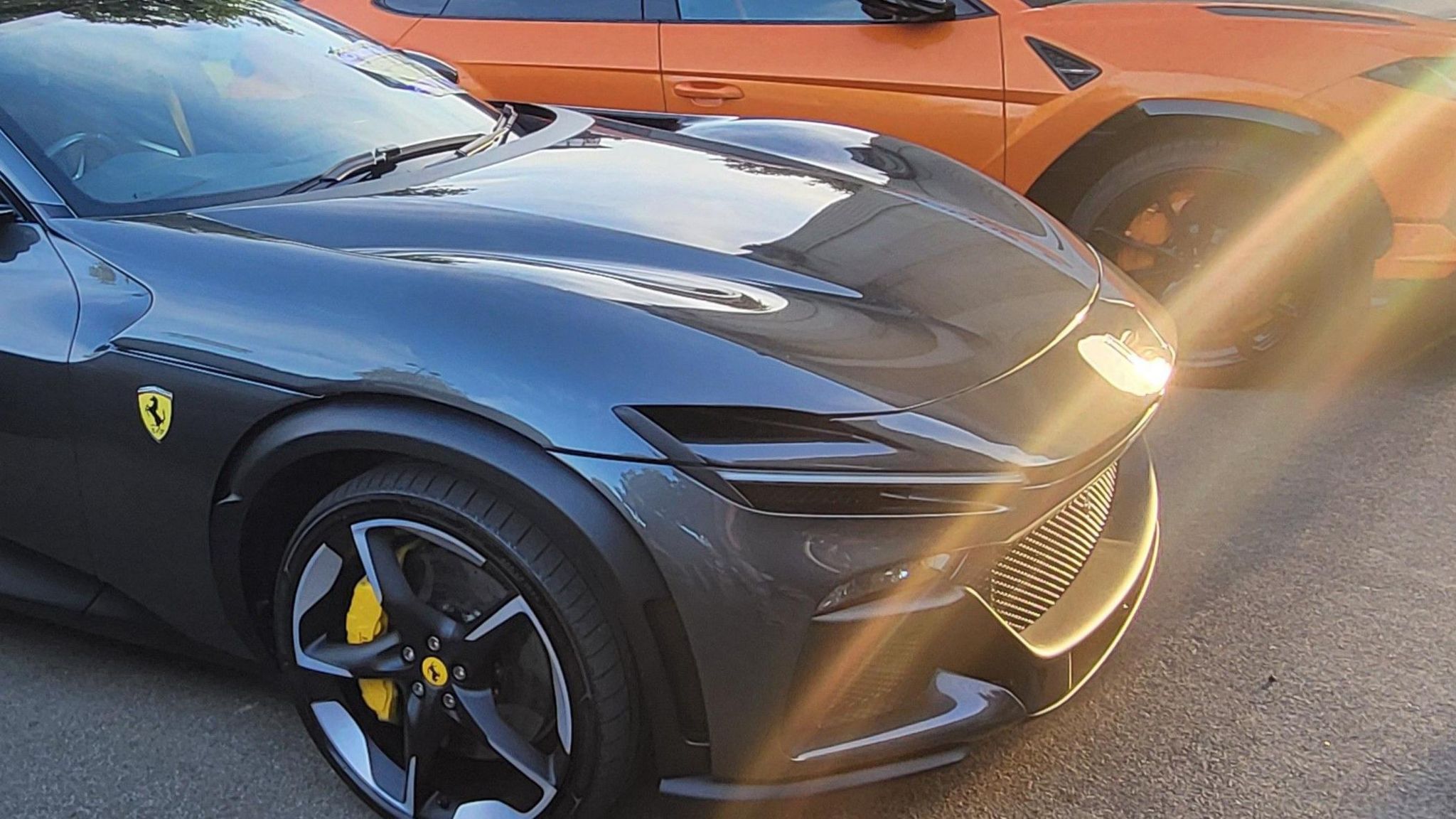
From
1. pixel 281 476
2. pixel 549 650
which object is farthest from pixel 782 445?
pixel 281 476

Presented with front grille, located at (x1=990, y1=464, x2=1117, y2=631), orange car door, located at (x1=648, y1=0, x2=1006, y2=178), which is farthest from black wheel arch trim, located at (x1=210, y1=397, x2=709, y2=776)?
orange car door, located at (x1=648, y1=0, x2=1006, y2=178)

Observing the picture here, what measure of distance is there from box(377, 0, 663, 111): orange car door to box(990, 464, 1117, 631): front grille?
8.48 ft

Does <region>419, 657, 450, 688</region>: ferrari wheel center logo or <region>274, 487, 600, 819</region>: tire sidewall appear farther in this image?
<region>419, 657, 450, 688</region>: ferrari wheel center logo

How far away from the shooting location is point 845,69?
412 cm

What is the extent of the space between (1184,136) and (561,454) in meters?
2.64

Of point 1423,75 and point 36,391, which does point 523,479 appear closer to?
point 36,391

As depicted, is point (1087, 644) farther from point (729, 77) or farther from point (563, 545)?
point (729, 77)

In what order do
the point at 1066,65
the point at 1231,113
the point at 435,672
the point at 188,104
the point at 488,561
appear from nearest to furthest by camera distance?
the point at 488,561 → the point at 435,672 → the point at 188,104 → the point at 1231,113 → the point at 1066,65

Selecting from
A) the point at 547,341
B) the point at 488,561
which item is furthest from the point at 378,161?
the point at 488,561

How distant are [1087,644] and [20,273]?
197 centimetres

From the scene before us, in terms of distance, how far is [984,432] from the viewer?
1920 millimetres

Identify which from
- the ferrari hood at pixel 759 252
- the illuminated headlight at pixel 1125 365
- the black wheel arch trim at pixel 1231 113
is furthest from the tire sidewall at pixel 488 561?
the black wheel arch trim at pixel 1231 113

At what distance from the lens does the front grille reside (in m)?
2.03

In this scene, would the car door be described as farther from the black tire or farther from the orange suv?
the orange suv
